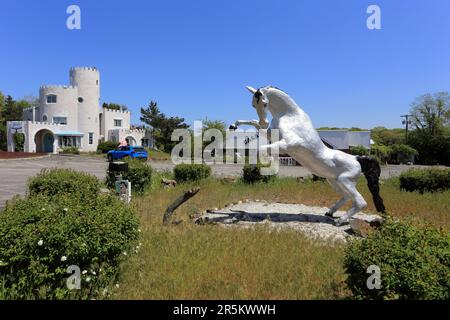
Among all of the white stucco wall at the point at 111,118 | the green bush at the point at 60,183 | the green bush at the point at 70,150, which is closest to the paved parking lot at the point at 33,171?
the green bush at the point at 60,183

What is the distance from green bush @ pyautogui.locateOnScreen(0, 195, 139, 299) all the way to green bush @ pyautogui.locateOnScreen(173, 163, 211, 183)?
10552 mm

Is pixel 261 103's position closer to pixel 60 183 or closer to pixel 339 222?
pixel 339 222

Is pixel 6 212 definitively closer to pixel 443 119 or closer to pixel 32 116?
pixel 32 116

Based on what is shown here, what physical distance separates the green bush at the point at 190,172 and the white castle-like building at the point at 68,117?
31918 mm

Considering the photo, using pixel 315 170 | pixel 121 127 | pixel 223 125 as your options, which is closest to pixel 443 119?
pixel 223 125

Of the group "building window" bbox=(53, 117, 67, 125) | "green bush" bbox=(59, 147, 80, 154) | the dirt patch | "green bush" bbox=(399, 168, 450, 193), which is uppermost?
"building window" bbox=(53, 117, 67, 125)

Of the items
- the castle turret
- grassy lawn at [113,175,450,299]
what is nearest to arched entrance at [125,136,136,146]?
the castle turret

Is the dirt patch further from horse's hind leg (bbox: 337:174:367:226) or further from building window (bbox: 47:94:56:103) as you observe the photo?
building window (bbox: 47:94:56:103)

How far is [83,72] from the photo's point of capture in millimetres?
43281

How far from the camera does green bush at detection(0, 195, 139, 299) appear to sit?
10.9 feet

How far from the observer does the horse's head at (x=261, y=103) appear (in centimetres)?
733

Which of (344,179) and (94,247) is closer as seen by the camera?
(94,247)

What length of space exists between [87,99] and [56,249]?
43701 mm
